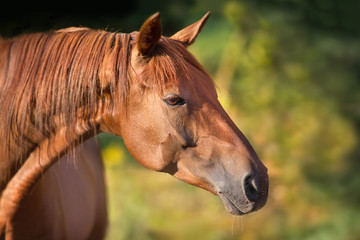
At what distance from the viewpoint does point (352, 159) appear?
5293 mm

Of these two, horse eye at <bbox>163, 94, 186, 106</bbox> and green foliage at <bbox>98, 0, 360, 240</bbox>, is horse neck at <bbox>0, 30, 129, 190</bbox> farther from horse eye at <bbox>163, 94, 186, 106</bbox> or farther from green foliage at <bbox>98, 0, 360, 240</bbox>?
green foliage at <bbox>98, 0, 360, 240</bbox>

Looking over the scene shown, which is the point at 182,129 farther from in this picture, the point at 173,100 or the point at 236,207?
the point at 236,207

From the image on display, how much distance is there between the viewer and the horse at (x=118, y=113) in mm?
1584

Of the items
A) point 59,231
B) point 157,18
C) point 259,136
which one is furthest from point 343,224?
point 157,18

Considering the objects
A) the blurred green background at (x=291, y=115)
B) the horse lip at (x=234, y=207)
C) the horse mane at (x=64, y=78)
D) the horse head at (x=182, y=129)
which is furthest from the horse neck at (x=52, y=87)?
the blurred green background at (x=291, y=115)

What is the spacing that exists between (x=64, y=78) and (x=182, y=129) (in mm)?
446

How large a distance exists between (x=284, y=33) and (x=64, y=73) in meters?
4.09

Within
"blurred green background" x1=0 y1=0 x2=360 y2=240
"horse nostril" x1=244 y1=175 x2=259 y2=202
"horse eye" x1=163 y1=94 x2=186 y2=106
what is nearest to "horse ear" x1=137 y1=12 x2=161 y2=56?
"horse eye" x1=163 y1=94 x2=186 y2=106

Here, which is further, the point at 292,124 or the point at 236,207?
the point at 292,124

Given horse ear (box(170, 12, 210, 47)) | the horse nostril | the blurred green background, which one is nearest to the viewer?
the horse nostril

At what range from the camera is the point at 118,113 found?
1665 mm

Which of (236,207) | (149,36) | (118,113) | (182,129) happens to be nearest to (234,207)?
(236,207)

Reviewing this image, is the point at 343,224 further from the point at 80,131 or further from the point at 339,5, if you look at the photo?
the point at 80,131

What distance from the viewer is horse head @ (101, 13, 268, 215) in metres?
1.56
